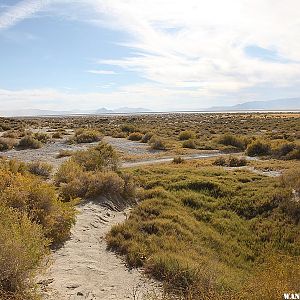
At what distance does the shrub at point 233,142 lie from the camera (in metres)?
38.7

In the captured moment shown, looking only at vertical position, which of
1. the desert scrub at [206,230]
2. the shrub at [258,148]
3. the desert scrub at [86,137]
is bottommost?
the desert scrub at [206,230]

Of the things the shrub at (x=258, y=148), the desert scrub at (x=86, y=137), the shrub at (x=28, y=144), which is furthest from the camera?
the desert scrub at (x=86, y=137)

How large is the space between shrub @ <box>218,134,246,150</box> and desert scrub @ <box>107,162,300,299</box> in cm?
1749

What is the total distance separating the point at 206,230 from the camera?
540 inches

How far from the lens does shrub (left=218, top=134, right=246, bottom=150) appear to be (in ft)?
127

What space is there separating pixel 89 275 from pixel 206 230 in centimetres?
609

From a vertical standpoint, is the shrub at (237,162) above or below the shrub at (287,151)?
below

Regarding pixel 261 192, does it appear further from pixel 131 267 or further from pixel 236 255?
pixel 131 267

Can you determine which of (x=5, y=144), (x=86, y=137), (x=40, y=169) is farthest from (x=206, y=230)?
(x=86, y=137)

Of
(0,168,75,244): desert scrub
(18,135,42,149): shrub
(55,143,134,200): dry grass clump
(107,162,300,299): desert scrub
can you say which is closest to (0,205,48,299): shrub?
(0,168,75,244): desert scrub

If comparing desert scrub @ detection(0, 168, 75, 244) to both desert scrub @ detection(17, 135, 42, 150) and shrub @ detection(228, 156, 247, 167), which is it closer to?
shrub @ detection(228, 156, 247, 167)

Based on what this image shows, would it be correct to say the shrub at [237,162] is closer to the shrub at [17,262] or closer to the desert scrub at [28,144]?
the desert scrub at [28,144]

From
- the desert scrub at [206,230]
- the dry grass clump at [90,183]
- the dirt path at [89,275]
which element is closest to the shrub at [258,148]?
the desert scrub at [206,230]

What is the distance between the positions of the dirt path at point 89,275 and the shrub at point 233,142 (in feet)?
94.7
